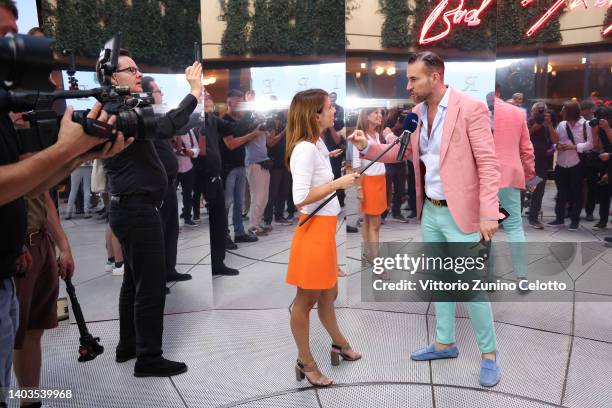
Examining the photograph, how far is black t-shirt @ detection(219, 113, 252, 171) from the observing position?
138 inches

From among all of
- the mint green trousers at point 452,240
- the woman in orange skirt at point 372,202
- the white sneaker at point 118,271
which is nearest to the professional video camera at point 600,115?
the woman in orange skirt at point 372,202

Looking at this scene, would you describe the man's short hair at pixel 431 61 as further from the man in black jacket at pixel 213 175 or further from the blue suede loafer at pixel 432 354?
the blue suede loafer at pixel 432 354

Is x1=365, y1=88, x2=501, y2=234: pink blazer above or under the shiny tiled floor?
above

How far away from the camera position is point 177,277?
3631 mm

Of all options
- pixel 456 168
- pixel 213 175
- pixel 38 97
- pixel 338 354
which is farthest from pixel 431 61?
pixel 38 97

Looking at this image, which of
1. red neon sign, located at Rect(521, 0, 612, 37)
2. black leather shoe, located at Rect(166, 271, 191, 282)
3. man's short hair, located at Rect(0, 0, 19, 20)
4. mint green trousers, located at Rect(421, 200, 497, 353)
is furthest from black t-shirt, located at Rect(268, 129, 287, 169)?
red neon sign, located at Rect(521, 0, 612, 37)

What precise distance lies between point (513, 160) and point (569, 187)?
608 millimetres

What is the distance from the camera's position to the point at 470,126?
2.70 meters

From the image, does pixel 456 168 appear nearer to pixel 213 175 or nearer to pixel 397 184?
pixel 397 184

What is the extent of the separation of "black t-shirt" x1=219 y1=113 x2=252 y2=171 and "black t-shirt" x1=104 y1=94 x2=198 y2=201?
0.73 m

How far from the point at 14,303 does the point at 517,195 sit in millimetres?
3404

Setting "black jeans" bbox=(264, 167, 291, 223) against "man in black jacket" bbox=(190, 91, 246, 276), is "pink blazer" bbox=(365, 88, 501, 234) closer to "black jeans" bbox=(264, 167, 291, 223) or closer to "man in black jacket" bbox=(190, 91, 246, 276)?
"black jeans" bbox=(264, 167, 291, 223)

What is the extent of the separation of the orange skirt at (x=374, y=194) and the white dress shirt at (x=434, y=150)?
76cm

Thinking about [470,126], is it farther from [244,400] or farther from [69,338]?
[69,338]
